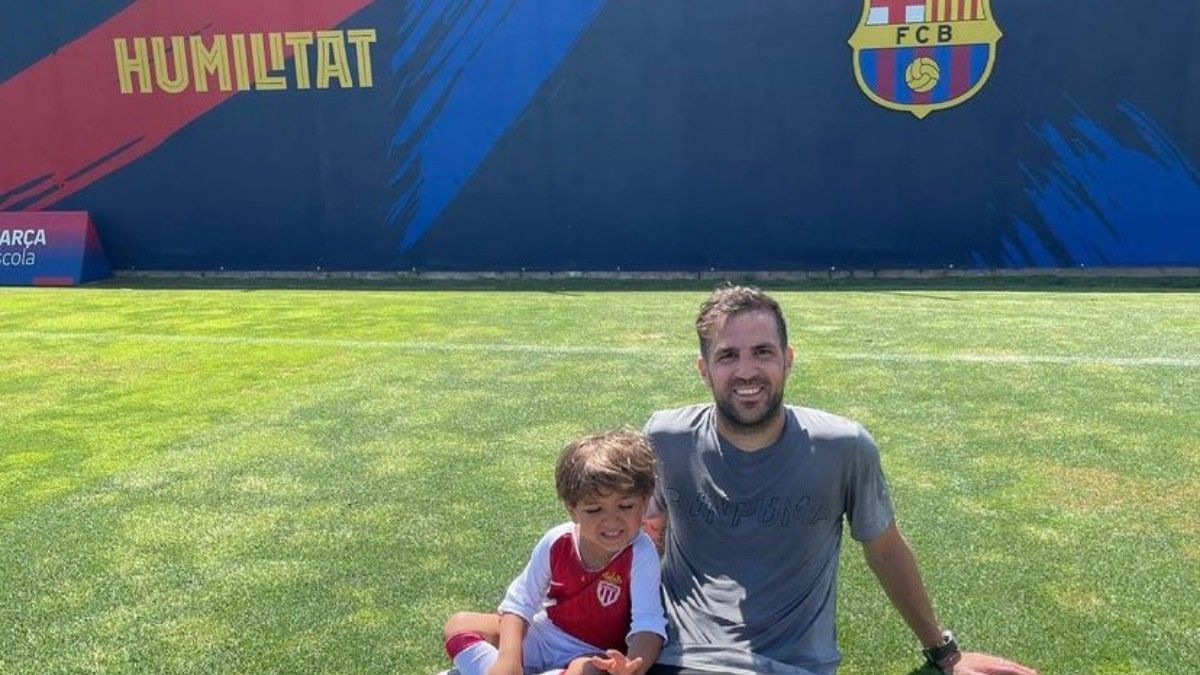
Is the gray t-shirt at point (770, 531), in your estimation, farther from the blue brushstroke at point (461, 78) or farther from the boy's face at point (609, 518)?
the blue brushstroke at point (461, 78)

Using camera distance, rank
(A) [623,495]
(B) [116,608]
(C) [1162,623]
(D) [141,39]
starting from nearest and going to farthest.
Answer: (A) [623,495] < (C) [1162,623] < (B) [116,608] < (D) [141,39]

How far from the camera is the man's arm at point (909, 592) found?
241 cm

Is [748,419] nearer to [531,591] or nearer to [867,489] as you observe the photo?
[867,489]

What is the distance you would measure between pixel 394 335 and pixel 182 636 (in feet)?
18.9

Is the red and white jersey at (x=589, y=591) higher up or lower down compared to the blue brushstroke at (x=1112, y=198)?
lower down

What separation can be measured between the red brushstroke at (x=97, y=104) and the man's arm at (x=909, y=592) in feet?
44.7

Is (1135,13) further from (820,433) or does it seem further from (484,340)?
(820,433)

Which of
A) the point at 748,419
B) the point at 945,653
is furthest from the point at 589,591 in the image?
the point at 945,653

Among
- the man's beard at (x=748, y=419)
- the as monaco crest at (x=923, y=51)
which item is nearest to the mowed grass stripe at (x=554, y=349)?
the man's beard at (x=748, y=419)

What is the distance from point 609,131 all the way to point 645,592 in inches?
469

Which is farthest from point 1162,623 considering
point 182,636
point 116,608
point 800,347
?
point 800,347

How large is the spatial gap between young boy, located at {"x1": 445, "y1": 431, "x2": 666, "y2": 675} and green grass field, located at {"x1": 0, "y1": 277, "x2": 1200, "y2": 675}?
2.52ft

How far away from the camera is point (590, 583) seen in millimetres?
2377

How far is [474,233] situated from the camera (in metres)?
14.2
